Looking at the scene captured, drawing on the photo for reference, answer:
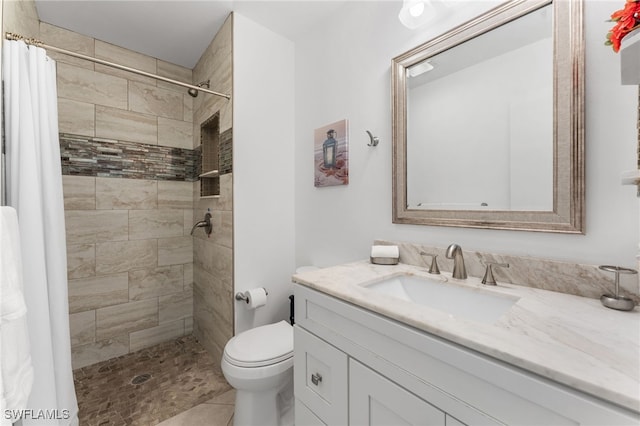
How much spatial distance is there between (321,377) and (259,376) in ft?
1.50

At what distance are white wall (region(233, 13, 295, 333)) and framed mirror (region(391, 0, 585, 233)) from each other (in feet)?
3.12

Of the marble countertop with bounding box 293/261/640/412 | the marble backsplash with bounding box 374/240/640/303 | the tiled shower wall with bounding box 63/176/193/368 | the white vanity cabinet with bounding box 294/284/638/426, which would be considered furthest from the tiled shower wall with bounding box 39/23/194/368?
the marble backsplash with bounding box 374/240/640/303

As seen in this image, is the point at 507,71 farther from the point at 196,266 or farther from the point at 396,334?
the point at 196,266

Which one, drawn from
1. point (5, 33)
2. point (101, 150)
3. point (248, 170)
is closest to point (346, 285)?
point (248, 170)

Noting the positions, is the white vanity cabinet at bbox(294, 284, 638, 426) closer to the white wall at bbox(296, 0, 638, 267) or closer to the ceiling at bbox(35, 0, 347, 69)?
the white wall at bbox(296, 0, 638, 267)

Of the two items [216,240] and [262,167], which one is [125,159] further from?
[262,167]

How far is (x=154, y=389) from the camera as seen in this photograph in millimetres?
1687

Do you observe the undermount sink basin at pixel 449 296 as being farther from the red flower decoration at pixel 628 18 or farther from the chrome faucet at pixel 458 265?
the red flower decoration at pixel 628 18

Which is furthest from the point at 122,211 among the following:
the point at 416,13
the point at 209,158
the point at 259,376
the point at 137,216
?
the point at 416,13

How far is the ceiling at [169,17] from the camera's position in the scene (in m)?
1.67

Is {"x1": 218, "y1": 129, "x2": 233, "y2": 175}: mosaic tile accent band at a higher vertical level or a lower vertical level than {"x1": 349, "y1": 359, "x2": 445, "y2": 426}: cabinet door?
higher

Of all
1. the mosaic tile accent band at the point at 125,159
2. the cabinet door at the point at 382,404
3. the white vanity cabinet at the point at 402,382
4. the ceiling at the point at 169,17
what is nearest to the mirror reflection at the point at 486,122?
the white vanity cabinet at the point at 402,382

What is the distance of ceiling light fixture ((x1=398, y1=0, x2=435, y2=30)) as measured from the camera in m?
1.17

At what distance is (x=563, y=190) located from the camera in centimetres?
87
